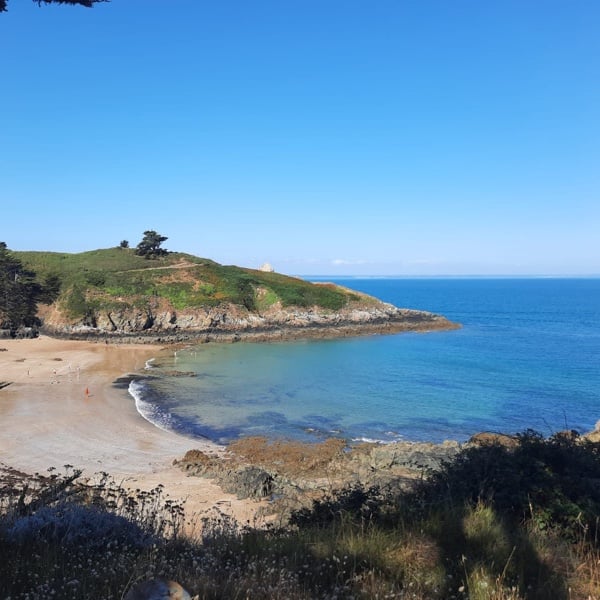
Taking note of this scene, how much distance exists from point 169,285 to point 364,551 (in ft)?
206

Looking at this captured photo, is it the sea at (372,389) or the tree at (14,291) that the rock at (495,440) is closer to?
the sea at (372,389)

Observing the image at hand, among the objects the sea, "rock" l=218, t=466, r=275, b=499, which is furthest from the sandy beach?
the sea

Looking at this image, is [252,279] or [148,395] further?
[252,279]

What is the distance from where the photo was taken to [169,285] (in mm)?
64562

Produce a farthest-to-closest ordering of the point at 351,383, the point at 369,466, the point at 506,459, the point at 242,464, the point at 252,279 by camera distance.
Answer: the point at 252,279 < the point at 351,383 < the point at 242,464 < the point at 369,466 < the point at 506,459

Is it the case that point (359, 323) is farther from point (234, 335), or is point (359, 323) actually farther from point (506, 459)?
point (506, 459)

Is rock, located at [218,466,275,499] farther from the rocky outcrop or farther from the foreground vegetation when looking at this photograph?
the foreground vegetation

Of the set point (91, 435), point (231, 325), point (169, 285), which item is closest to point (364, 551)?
point (91, 435)

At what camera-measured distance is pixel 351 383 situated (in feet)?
115

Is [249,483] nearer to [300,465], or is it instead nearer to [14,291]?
[300,465]

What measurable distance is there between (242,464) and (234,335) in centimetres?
3778

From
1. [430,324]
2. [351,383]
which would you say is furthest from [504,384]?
[430,324]

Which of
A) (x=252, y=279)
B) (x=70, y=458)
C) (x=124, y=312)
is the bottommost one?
(x=70, y=458)

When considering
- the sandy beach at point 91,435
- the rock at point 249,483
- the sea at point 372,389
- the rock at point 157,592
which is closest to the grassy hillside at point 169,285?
the sea at point 372,389
